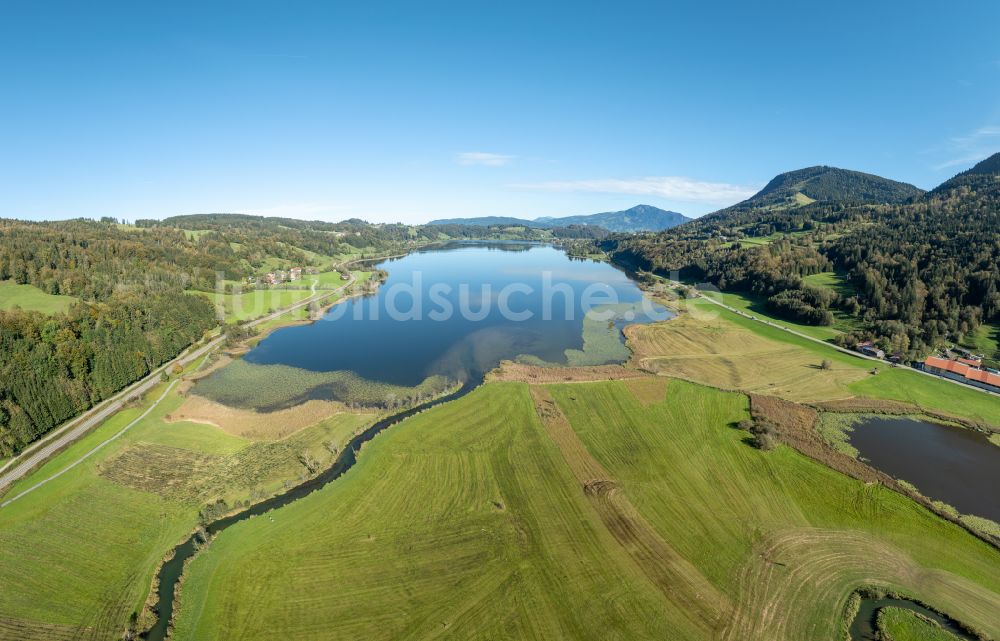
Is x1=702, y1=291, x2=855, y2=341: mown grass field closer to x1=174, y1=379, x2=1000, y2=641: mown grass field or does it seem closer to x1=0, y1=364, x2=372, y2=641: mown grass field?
x1=174, y1=379, x2=1000, y2=641: mown grass field

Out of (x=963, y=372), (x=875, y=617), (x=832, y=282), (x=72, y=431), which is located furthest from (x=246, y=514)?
(x=832, y=282)

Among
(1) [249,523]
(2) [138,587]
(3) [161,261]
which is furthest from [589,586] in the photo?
(3) [161,261]

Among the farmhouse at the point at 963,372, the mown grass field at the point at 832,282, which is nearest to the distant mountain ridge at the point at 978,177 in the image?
the mown grass field at the point at 832,282

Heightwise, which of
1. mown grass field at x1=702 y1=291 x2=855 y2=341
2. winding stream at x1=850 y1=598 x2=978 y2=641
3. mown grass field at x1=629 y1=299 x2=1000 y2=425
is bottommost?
winding stream at x1=850 y1=598 x2=978 y2=641

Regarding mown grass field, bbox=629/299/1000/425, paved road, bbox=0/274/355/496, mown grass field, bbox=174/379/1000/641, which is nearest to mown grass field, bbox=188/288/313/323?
paved road, bbox=0/274/355/496

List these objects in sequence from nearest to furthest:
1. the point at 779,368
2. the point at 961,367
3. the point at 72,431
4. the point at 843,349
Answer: the point at 72,431, the point at 961,367, the point at 779,368, the point at 843,349

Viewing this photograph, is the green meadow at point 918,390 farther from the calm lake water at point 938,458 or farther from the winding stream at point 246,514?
the winding stream at point 246,514

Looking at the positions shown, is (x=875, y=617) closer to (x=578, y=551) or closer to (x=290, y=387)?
(x=578, y=551)
